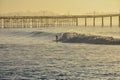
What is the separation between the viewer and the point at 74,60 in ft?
146

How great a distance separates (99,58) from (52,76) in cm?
1426

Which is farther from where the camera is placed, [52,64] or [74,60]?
[74,60]

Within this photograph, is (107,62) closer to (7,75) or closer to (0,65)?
(0,65)

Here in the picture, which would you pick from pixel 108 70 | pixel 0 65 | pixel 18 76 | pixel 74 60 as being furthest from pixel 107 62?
pixel 18 76

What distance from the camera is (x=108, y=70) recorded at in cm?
3666

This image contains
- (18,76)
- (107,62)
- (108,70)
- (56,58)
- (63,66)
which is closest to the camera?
(18,76)

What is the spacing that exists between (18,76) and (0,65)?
22.2 ft

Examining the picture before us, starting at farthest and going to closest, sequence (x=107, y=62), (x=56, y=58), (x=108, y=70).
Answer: (x=56, y=58), (x=107, y=62), (x=108, y=70)

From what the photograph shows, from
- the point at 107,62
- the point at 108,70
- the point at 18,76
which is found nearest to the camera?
the point at 18,76

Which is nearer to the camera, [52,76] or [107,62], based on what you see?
[52,76]

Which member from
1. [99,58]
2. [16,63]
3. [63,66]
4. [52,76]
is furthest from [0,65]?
[99,58]

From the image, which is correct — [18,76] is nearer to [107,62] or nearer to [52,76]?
[52,76]

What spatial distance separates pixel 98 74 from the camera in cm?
3422

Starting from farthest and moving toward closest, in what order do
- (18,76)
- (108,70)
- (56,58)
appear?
(56,58) < (108,70) < (18,76)
